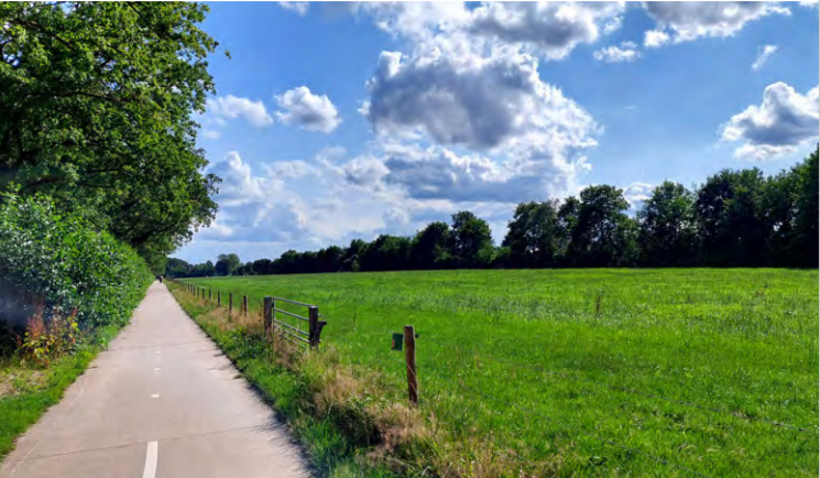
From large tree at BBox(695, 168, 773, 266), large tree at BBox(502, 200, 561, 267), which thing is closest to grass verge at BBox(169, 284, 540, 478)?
large tree at BBox(695, 168, 773, 266)

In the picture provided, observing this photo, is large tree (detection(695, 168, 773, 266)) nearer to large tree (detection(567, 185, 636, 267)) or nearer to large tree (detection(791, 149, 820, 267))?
large tree (detection(791, 149, 820, 267))

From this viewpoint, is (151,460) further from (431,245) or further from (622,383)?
(431,245)

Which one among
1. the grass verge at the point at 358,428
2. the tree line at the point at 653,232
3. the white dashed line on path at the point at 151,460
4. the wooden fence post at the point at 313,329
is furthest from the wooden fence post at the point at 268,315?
the tree line at the point at 653,232

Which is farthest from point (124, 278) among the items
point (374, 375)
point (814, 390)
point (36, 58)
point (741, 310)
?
point (741, 310)

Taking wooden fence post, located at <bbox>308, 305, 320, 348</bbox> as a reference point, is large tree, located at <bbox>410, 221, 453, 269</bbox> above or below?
above

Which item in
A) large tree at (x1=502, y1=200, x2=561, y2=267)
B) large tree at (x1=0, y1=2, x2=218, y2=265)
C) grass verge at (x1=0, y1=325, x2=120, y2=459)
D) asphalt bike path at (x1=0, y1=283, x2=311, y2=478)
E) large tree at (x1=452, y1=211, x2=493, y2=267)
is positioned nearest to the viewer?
asphalt bike path at (x1=0, y1=283, x2=311, y2=478)

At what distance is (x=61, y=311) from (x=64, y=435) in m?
6.26

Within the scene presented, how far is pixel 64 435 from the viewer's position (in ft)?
22.7

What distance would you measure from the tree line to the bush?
72700 mm

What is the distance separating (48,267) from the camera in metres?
11.5

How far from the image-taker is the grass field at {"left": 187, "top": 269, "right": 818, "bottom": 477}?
5.82 metres

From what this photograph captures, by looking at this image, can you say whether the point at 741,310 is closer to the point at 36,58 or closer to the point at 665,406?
the point at 665,406

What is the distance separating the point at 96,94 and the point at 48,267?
5.72 m

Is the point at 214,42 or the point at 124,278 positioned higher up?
the point at 214,42
